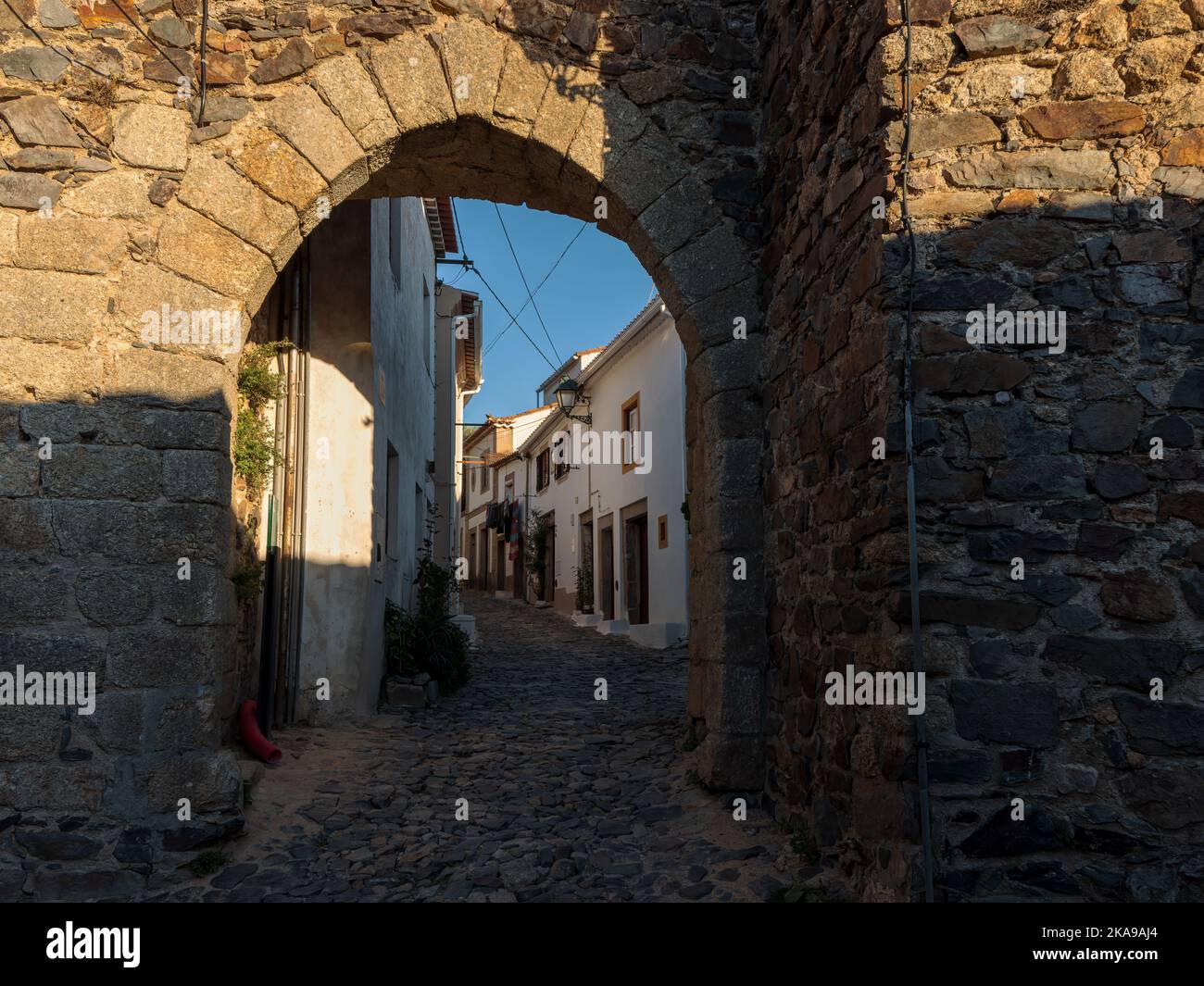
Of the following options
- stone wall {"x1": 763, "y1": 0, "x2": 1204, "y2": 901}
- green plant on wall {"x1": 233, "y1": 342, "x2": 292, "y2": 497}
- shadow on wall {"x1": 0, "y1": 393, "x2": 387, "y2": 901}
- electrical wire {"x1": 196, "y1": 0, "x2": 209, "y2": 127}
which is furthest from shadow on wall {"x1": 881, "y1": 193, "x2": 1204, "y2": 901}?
green plant on wall {"x1": 233, "y1": 342, "x2": 292, "y2": 497}

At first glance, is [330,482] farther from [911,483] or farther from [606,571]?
[606,571]

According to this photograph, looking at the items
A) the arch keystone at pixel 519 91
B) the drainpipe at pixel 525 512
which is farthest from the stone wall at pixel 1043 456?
the drainpipe at pixel 525 512

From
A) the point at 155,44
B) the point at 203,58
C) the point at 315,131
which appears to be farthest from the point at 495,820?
the point at 155,44

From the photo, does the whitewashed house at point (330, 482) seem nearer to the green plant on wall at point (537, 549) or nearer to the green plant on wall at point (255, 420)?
the green plant on wall at point (255, 420)

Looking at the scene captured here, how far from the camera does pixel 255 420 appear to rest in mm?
5008

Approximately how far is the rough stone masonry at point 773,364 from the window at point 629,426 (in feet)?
26.1

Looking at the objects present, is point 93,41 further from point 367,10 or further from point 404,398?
point 404,398

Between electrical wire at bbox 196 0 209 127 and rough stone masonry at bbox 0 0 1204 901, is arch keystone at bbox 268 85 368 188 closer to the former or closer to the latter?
rough stone masonry at bbox 0 0 1204 901

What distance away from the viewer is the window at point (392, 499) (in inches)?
298

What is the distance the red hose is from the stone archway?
1.05m

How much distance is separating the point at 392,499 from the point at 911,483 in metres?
5.79

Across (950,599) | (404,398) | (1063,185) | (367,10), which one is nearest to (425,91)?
(367,10)

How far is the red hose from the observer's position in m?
4.60

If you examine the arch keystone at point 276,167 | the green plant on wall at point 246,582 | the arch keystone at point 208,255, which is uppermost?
the arch keystone at point 276,167
